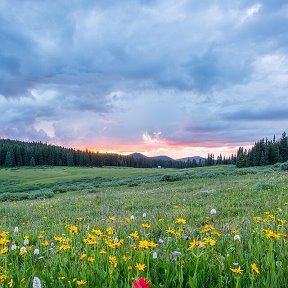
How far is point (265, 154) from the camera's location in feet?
325

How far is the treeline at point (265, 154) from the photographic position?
327 feet

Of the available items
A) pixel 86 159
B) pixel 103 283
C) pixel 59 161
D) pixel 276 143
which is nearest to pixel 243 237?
pixel 103 283

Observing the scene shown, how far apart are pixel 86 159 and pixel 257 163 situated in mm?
109879

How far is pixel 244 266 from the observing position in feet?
10.9

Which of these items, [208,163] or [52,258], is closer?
[52,258]

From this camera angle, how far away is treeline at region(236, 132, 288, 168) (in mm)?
99688

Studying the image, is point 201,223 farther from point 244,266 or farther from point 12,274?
point 12,274

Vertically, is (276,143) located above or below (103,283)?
above

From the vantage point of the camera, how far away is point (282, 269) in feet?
9.96

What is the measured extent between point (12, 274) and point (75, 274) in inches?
28.9

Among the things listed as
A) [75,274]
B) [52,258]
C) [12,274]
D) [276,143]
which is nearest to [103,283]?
[75,274]

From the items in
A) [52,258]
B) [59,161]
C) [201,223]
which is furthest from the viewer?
[59,161]

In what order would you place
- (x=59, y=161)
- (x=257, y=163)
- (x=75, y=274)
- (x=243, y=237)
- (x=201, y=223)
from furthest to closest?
1. (x=59, y=161)
2. (x=257, y=163)
3. (x=201, y=223)
4. (x=243, y=237)
5. (x=75, y=274)

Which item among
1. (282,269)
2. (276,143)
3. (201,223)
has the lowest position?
(201,223)
